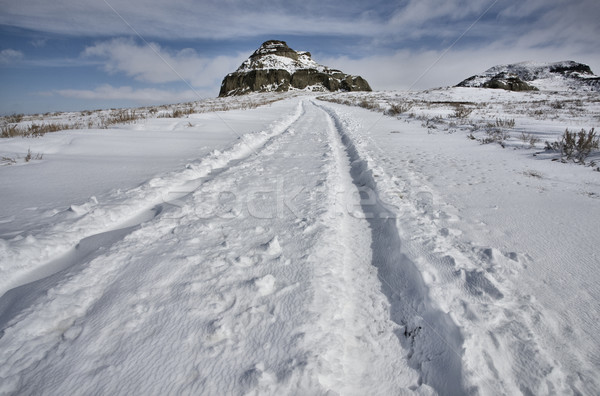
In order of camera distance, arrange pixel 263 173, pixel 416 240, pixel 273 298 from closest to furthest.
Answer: pixel 273 298 < pixel 416 240 < pixel 263 173

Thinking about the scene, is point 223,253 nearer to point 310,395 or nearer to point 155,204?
point 310,395

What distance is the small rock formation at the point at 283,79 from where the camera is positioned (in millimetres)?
107125

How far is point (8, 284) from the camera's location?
162cm

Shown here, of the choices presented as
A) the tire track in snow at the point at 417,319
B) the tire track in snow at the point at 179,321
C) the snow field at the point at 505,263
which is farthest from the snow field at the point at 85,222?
the snow field at the point at 505,263

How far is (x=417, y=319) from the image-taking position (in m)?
1.50

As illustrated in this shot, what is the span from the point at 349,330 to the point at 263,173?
2.93 m

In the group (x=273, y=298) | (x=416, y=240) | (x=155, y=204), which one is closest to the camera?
(x=273, y=298)

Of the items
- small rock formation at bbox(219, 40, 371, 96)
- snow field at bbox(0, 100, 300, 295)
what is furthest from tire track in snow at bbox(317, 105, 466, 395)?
small rock formation at bbox(219, 40, 371, 96)

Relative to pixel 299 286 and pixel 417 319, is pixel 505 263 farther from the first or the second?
pixel 299 286

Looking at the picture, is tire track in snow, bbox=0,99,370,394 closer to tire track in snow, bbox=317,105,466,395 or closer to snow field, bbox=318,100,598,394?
tire track in snow, bbox=317,105,466,395

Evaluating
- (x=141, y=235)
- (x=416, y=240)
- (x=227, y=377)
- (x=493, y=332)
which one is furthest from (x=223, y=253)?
(x=493, y=332)

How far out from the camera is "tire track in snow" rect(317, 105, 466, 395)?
1211mm

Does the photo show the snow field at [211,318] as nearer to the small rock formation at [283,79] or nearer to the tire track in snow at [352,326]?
the tire track in snow at [352,326]

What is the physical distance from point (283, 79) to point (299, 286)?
117159 mm
